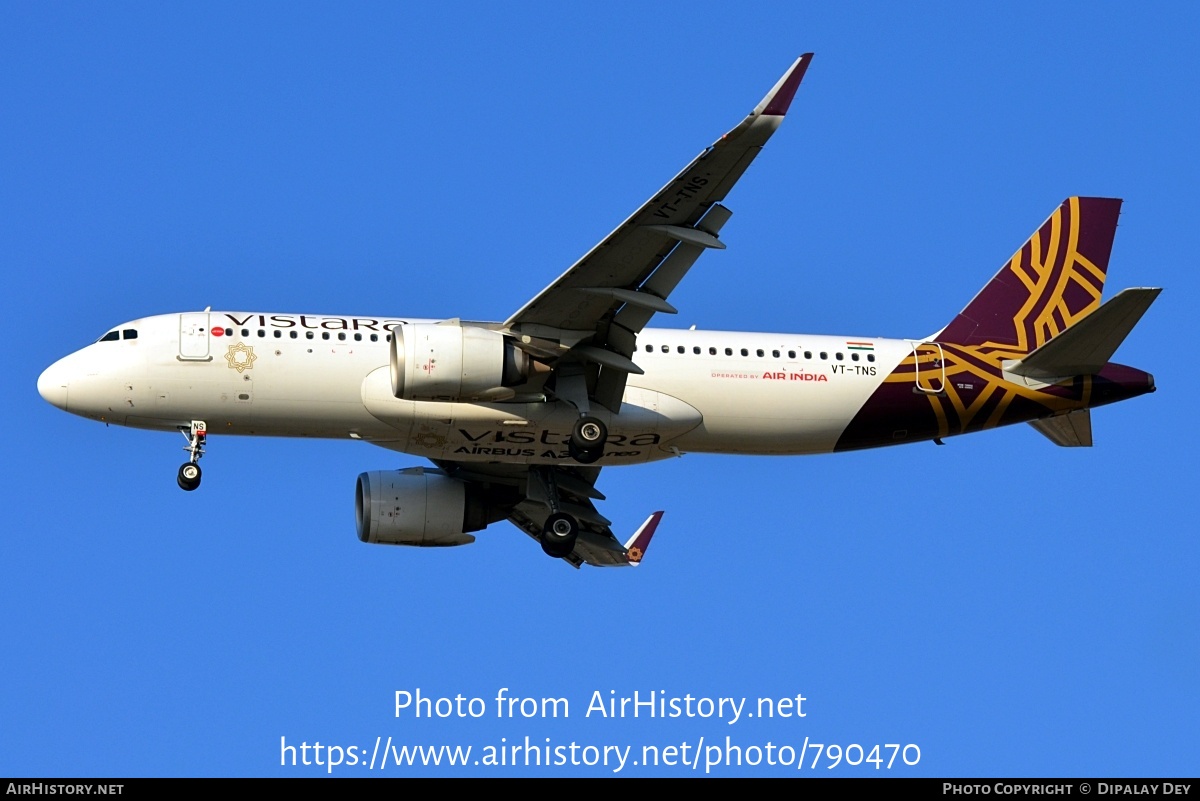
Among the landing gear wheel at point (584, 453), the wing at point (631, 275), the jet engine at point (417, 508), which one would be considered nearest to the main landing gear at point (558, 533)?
the jet engine at point (417, 508)

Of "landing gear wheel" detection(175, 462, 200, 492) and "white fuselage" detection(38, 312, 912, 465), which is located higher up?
"white fuselage" detection(38, 312, 912, 465)

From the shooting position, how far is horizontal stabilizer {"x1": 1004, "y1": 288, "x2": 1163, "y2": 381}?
1815 inches

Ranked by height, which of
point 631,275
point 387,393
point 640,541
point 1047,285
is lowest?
point 640,541

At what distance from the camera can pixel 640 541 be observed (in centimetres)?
5478

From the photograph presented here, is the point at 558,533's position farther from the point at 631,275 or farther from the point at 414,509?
the point at 631,275

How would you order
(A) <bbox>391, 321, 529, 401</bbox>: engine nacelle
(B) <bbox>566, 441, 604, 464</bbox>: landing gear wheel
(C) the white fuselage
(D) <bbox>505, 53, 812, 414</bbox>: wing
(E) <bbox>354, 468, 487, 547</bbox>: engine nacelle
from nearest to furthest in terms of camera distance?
1. (D) <bbox>505, 53, 812, 414</bbox>: wing
2. (A) <bbox>391, 321, 529, 401</bbox>: engine nacelle
3. (C) the white fuselage
4. (B) <bbox>566, 441, 604, 464</bbox>: landing gear wheel
5. (E) <bbox>354, 468, 487, 547</bbox>: engine nacelle

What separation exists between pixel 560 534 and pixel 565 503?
3.67 metres

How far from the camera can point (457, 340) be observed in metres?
44.6

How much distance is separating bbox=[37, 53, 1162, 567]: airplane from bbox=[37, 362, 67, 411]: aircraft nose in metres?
0.05

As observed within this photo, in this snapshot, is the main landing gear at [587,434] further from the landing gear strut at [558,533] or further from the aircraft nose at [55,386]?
the aircraft nose at [55,386]

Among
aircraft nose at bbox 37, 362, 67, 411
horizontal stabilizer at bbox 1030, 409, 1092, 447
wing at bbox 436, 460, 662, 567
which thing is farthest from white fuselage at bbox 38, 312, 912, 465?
horizontal stabilizer at bbox 1030, 409, 1092, 447

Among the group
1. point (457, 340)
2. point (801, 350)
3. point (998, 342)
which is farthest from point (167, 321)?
point (998, 342)

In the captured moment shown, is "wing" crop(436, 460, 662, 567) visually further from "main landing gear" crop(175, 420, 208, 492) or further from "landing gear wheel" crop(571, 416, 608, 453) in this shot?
"main landing gear" crop(175, 420, 208, 492)

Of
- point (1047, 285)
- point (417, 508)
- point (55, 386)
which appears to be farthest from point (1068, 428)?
point (55, 386)
